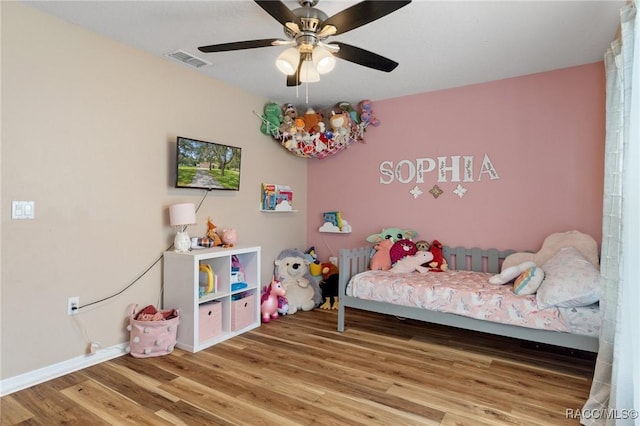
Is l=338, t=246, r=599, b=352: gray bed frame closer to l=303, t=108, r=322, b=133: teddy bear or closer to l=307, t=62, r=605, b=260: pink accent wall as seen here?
l=307, t=62, r=605, b=260: pink accent wall

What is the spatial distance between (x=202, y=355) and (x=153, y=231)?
106 cm

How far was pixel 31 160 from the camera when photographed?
223 cm

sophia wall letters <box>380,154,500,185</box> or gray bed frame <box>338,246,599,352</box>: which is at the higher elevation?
sophia wall letters <box>380,154,500,185</box>

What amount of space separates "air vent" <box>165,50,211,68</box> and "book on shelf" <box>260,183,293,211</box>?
1.38 m

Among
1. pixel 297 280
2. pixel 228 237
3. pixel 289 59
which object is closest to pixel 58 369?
pixel 228 237

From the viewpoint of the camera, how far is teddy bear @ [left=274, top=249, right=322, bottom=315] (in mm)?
3912

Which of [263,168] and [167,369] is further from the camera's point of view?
[263,168]

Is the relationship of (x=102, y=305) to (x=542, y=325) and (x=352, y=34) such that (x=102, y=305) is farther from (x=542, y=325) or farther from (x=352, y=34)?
(x=542, y=325)

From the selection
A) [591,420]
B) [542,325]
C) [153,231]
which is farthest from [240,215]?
[591,420]

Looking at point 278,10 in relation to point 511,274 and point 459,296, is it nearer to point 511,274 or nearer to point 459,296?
point 459,296

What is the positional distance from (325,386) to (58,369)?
69.2 inches

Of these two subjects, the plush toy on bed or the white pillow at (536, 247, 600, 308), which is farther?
the plush toy on bed

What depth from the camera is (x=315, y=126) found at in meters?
3.98

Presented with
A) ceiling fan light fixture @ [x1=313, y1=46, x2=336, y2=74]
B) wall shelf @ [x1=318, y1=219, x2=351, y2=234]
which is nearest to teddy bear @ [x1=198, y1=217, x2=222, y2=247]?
wall shelf @ [x1=318, y1=219, x2=351, y2=234]
